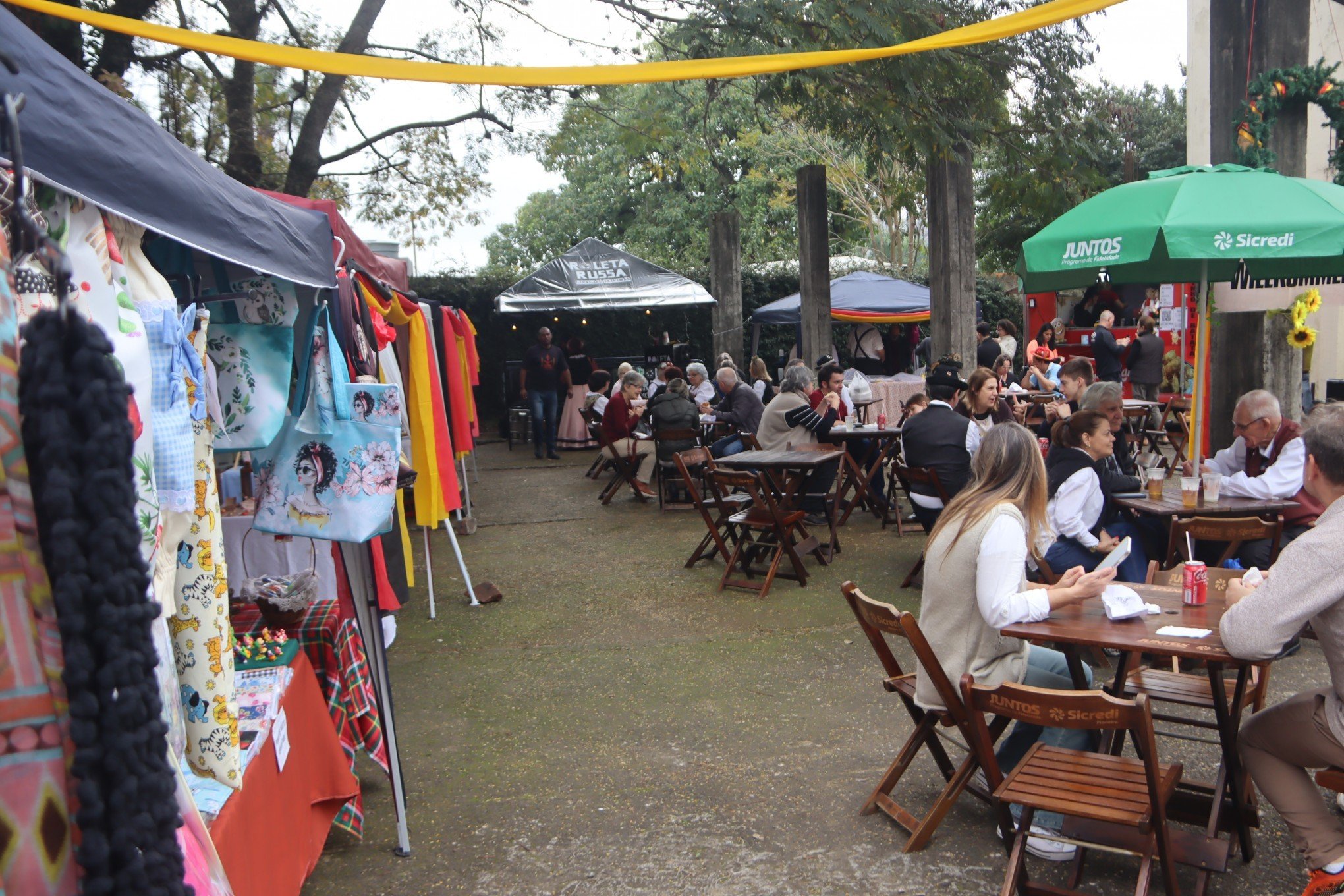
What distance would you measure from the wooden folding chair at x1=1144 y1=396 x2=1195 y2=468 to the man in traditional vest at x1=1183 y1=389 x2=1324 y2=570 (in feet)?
13.2

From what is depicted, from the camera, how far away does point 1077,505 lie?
187 inches

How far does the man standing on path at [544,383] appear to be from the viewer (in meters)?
13.9

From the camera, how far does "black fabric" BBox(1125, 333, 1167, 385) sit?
40.0 ft

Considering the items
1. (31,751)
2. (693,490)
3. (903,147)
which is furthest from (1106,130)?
(31,751)

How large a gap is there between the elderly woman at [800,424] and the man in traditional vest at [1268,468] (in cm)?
299

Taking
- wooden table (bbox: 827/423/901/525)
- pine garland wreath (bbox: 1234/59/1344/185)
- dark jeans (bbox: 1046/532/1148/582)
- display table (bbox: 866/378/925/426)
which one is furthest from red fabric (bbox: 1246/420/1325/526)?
display table (bbox: 866/378/925/426)

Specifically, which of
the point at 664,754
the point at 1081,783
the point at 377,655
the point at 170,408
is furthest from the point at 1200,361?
the point at 170,408

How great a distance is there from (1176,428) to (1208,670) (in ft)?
24.3

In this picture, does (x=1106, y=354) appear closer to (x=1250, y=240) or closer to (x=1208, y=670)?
(x=1250, y=240)

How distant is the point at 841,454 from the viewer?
295 inches

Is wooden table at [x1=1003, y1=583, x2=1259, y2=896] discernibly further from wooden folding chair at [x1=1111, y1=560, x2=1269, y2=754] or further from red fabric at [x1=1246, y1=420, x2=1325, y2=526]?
red fabric at [x1=1246, y1=420, x2=1325, y2=526]

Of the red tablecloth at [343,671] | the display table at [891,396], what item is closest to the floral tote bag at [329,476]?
the red tablecloth at [343,671]

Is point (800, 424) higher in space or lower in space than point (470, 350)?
lower

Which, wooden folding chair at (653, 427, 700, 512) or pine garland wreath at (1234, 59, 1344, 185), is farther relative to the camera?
wooden folding chair at (653, 427, 700, 512)
